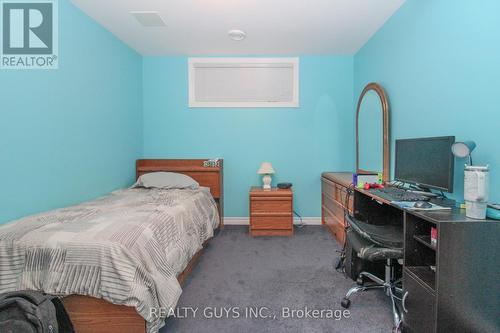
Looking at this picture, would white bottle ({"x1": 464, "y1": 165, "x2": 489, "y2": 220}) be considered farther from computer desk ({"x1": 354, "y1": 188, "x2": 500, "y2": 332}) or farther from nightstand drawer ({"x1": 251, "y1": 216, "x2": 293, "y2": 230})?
nightstand drawer ({"x1": 251, "y1": 216, "x2": 293, "y2": 230})

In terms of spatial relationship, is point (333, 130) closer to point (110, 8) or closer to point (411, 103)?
point (411, 103)

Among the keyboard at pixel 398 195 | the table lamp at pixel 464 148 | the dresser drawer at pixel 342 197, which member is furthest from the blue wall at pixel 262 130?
the table lamp at pixel 464 148

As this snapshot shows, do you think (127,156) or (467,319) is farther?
(127,156)

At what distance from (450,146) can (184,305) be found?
2108 mm

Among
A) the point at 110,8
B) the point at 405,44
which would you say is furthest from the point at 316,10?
the point at 110,8

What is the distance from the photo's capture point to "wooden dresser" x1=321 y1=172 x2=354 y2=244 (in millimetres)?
2827

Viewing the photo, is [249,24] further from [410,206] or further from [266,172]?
[410,206]

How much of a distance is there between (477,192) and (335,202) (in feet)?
6.41

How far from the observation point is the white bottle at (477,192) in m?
1.25

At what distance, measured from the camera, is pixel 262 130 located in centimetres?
381

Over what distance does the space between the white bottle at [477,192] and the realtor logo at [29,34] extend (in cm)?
309

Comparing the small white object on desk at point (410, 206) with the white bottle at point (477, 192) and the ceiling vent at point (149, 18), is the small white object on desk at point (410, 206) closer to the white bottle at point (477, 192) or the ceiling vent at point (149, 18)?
the white bottle at point (477, 192)

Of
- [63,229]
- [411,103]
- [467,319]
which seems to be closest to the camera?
[467,319]

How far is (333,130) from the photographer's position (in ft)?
12.5
